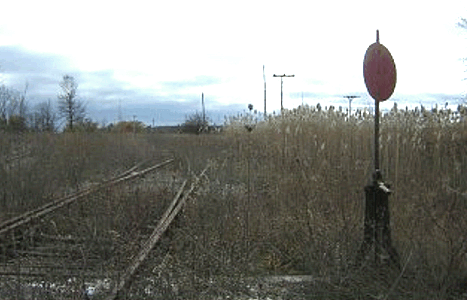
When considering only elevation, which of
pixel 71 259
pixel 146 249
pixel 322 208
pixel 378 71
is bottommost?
pixel 71 259

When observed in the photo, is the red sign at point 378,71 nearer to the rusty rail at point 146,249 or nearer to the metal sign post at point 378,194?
the metal sign post at point 378,194

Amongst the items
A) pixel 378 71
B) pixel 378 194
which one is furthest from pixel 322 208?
pixel 378 71

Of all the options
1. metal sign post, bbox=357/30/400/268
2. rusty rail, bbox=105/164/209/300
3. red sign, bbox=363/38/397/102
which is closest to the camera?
rusty rail, bbox=105/164/209/300

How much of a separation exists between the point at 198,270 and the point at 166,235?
87.3 inches

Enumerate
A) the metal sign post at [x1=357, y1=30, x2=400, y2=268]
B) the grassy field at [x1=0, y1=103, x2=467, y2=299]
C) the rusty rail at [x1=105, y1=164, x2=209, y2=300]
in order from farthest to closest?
the metal sign post at [x1=357, y1=30, x2=400, y2=268] < the grassy field at [x1=0, y1=103, x2=467, y2=299] < the rusty rail at [x1=105, y1=164, x2=209, y2=300]

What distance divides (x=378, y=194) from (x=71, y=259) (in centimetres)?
355

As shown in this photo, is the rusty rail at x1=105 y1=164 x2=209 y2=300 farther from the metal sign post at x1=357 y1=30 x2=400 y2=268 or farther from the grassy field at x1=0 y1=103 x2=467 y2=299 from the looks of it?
the metal sign post at x1=357 y1=30 x2=400 y2=268

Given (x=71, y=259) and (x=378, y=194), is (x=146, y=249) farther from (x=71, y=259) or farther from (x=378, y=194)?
(x=378, y=194)

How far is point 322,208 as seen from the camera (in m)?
8.88

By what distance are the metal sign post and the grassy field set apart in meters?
0.21

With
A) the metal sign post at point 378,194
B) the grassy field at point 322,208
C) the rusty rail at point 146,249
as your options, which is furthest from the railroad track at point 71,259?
the metal sign post at point 378,194

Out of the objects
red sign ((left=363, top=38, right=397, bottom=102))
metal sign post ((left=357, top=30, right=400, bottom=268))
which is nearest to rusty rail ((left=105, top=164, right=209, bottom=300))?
metal sign post ((left=357, top=30, right=400, bottom=268))

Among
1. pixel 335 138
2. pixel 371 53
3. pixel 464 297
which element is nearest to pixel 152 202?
pixel 335 138

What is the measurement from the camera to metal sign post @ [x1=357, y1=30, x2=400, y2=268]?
22.1 feet
